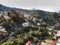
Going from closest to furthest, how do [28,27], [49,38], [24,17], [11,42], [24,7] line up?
[11,42]
[49,38]
[28,27]
[24,7]
[24,17]

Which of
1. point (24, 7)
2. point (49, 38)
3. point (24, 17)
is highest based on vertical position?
point (24, 7)

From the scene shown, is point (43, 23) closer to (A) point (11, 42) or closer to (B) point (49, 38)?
(B) point (49, 38)

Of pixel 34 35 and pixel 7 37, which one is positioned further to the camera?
pixel 34 35

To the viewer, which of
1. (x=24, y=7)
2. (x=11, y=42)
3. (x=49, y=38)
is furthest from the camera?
(x=24, y=7)

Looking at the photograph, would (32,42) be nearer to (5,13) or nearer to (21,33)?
(21,33)

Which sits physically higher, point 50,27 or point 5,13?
point 5,13

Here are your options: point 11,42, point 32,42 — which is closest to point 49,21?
point 32,42

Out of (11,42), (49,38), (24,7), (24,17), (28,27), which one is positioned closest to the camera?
(11,42)

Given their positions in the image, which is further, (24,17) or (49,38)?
(24,17)

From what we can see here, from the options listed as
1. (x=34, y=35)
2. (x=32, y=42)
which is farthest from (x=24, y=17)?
(x=32, y=42)
